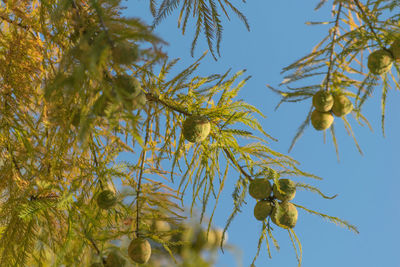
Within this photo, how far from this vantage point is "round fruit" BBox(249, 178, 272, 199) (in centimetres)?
88

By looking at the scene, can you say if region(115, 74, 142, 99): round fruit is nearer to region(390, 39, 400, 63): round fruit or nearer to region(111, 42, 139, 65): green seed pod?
region(111, 42, 139, 65): green seed pod

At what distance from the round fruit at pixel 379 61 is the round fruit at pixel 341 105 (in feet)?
0.25

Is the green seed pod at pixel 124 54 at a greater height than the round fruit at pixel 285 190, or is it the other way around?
the green seed pod at pixel 124 54

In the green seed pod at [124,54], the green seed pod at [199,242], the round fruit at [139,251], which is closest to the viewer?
the green seed pod at [124,54]

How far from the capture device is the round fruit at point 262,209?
2.87 feet

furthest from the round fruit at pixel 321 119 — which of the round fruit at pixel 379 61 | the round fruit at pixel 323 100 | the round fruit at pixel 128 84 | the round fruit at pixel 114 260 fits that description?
the round fruit at pixel 114 260

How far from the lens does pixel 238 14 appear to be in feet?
3.27

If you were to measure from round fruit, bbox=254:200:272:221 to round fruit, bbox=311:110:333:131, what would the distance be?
0.61 feet

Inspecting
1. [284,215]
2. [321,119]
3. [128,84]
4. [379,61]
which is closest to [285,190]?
[284,215]

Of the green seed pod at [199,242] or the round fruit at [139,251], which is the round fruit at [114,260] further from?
the green seed pod at [199,242]

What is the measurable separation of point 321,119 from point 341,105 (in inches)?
1.8

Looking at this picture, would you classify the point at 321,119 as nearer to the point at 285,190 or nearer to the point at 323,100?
the point at 323,100

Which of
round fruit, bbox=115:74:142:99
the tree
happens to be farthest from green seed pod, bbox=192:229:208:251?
round fruit, bbox=115:74:142:99

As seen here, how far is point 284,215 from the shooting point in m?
0.88
